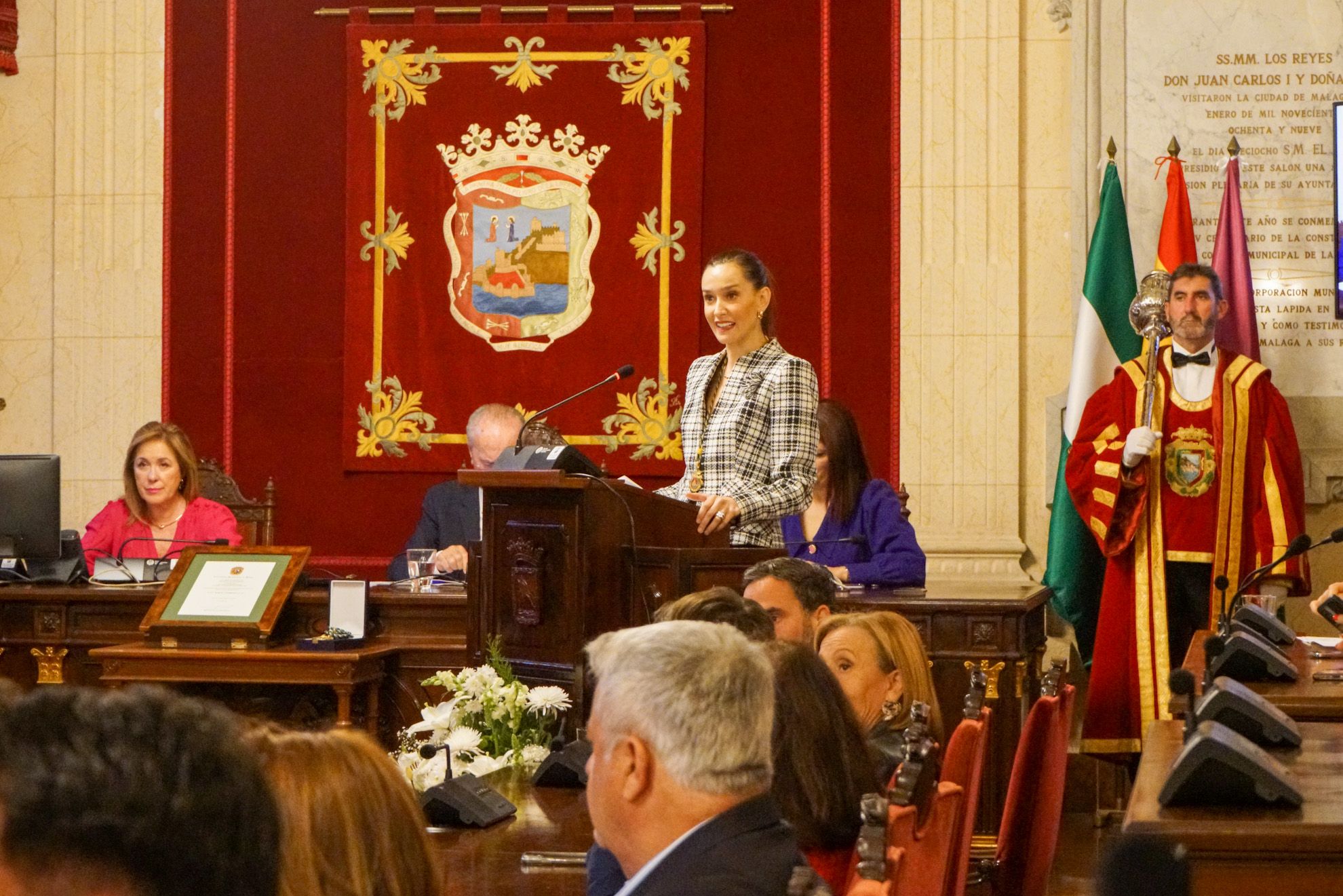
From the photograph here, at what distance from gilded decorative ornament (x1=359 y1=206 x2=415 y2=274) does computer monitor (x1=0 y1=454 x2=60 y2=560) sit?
2216 millimetres

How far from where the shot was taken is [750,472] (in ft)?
13.3

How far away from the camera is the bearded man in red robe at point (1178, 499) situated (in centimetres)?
589

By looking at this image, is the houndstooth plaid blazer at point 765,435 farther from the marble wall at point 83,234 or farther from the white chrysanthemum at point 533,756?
the marble wall at point 83,234

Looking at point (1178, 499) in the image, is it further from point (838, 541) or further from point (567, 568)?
point (567, 568)

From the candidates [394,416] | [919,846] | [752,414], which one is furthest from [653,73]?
[919,846]

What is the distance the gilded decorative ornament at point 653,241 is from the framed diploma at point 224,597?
2.56 metres

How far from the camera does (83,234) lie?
7.60m

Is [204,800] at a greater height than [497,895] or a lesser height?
greater

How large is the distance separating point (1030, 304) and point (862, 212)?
2.68 ft

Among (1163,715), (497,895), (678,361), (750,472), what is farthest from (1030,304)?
(497,895)

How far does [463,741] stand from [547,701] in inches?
7.3

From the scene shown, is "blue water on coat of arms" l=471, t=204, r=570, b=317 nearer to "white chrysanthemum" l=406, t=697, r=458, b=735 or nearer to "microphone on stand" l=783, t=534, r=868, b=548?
"microphone on stand" l=783, t=534, r=868, b=548

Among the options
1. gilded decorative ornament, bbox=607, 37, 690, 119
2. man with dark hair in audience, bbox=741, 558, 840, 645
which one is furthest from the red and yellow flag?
man with dark hair in audience, bbox=741, 558, 840, 645

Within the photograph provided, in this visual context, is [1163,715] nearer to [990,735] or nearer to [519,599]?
[990,735]
